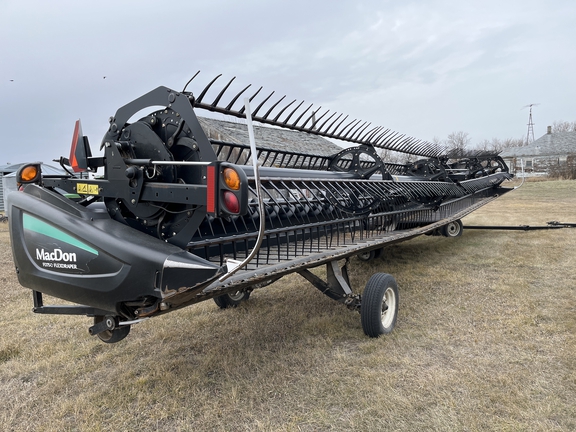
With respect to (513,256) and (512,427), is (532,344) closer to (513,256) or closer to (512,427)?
(512,427)

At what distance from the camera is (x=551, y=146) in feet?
135

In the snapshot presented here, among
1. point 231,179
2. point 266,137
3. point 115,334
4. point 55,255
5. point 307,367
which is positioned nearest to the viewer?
point 231,179

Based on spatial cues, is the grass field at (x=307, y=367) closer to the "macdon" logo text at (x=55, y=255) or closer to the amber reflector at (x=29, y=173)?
the "macdon" logo text at (x=55, y=255)

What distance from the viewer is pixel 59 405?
2592 millimetres

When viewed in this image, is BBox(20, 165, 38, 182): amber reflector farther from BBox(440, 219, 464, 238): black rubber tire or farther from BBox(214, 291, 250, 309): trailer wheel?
BBox(440, 219, 464, 238): black rubber tire

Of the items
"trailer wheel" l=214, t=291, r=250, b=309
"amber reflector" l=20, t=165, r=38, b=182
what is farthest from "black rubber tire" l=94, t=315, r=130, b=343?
"trailer wheel" l=214, t=291, r=250, b=309

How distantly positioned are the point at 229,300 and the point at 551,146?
4635cm

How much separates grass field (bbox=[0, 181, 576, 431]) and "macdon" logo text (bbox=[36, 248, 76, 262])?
38.6 inches

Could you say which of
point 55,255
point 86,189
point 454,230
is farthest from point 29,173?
point 454,230

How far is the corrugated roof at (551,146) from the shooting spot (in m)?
39.4

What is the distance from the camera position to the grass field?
2.42 meters

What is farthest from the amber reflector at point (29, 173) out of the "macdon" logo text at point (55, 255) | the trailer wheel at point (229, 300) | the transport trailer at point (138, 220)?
the trailer wheel at point (229, 300)

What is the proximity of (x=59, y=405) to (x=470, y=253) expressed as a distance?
663cm

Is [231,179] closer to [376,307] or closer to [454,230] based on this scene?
[376,307]
